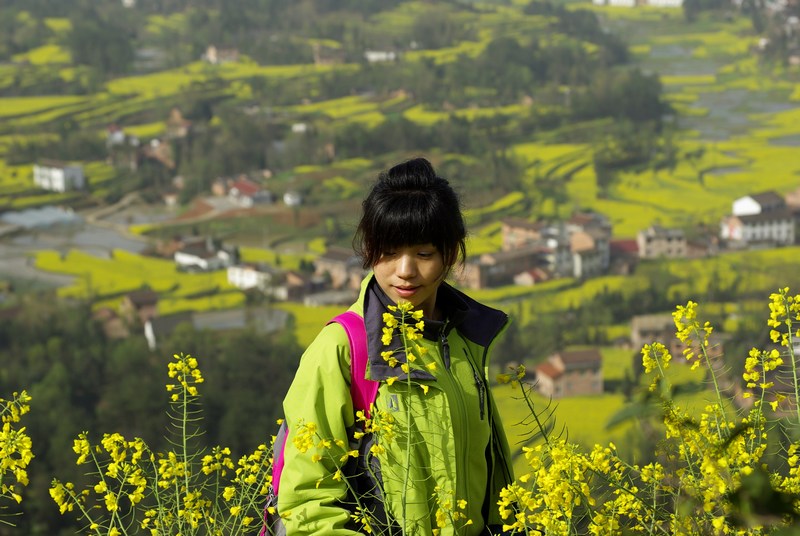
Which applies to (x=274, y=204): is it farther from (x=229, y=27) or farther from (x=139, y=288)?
(x=229, y=27)

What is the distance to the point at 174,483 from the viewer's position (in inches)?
82.3

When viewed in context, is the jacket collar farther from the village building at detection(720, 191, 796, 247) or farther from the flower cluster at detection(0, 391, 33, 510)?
the village building at detection(720, 191, 796, 247)

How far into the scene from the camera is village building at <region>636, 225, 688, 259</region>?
43438 mm

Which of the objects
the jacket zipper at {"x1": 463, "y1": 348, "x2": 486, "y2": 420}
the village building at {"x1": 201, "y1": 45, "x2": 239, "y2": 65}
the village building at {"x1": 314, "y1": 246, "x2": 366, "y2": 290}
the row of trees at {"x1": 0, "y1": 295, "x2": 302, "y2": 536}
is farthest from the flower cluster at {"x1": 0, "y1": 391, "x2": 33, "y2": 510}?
the village building at {"x1": 201, "y1": 45, "x2": 239, "y2": 65}

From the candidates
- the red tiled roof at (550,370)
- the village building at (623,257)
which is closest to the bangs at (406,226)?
the red tiled roof at (550,370)

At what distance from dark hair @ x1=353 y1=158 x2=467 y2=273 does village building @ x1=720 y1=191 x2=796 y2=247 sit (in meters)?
43.7

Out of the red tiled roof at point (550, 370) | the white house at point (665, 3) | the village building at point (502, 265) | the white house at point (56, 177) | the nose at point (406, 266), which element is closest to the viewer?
the nose at point (406, 266)

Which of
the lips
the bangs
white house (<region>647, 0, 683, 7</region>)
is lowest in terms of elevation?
white house (<region>647, 0, 683, 7</region>)

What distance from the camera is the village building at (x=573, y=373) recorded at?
33.4m

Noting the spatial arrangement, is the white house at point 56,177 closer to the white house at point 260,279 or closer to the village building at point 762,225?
the white house at point 260,279

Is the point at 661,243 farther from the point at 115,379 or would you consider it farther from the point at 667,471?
the point at 667,471

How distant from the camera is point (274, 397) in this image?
32719 millimetres

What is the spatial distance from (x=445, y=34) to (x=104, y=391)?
36038 millimetres

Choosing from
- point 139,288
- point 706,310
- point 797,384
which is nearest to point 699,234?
point 706,310
